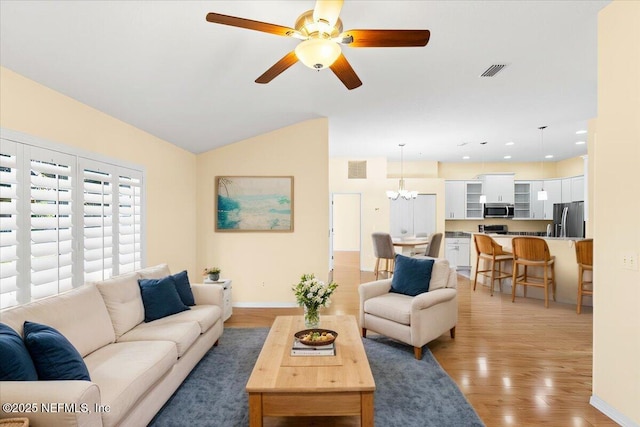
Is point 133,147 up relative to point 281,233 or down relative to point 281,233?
up

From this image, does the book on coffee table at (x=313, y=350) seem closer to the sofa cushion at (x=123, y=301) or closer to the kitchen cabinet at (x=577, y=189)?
the sofa cushion at (x=123, y=301)

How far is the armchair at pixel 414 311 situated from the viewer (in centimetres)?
326

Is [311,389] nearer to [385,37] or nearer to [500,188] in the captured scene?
[385,37]

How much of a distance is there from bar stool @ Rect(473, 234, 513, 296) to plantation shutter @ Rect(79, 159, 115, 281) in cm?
552

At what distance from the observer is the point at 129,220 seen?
371 centimetres

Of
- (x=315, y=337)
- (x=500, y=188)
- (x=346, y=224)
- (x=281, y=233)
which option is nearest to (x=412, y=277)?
(x=315, y=337)

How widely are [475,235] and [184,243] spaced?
5.09m

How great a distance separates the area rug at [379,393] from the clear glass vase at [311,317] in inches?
27.5

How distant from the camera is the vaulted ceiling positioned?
2229mm

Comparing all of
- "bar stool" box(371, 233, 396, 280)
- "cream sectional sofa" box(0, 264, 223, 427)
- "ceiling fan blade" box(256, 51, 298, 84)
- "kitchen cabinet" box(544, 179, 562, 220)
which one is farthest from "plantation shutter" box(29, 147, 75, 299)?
"kitchen cabinet" box(544, 179, 562, 220)

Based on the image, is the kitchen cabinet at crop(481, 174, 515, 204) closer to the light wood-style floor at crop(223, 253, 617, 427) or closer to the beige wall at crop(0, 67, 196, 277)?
the light wood-style floor at crop(223, 253, 617, 427)

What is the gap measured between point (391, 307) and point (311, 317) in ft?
3.40

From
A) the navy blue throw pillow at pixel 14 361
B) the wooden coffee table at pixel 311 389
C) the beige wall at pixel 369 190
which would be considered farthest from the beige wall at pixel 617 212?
the beige wall at pixel 369 190

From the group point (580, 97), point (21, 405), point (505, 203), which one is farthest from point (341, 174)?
point (21, 405)
